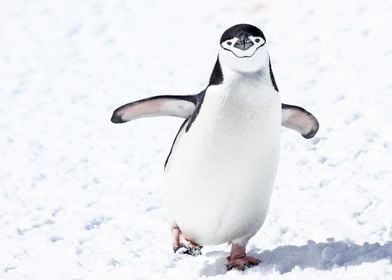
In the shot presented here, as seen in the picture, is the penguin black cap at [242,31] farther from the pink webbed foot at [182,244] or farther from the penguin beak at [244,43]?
the pink webbed foot at [182,244]

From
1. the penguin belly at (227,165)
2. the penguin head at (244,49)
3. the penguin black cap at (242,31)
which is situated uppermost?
the penguin black cap at (242,31)

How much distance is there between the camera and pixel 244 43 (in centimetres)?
377

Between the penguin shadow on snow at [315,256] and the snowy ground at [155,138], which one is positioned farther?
the snowy ground at [155,138]

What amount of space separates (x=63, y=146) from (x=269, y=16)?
276 cm

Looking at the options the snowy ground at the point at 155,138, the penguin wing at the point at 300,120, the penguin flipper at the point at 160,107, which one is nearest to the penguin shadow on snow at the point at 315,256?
the snowy ground at the point at 155,138

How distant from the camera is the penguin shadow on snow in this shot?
13.5 feet

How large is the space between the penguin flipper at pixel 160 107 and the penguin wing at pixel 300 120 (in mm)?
467

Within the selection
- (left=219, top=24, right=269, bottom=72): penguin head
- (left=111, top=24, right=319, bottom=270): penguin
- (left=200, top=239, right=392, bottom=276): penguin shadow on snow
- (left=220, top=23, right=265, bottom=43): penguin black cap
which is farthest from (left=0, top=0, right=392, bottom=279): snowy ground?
(left=220, top=23, right=265, bottom=43): penguin black cap

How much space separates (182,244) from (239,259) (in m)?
0.30

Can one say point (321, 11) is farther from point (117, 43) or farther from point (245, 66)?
point (245, 66)

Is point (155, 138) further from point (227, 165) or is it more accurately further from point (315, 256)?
point (227, 165)

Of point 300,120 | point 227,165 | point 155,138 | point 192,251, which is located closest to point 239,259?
point 192,251

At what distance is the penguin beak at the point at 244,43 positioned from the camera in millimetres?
3764

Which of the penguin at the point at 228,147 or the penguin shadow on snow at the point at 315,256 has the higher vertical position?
the penguin at the point at 228,147
